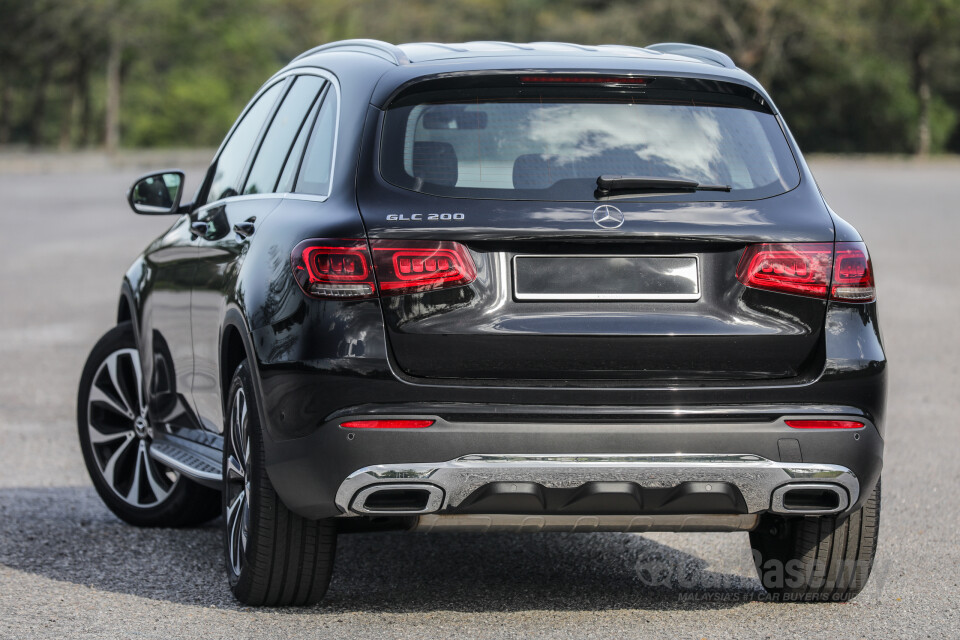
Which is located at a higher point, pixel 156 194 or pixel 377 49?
pixel 377 49

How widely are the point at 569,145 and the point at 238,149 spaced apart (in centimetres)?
194

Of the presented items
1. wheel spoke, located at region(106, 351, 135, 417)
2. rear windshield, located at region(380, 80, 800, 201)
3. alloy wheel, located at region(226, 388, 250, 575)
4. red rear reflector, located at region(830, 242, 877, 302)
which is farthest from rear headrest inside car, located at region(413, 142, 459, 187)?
wheel spoke, located at region(106, 351, 135, 417)

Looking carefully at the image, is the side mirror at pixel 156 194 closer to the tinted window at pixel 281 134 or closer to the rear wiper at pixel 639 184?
the tinted window at pixel 281 134

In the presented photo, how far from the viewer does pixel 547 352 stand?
14.6 ft

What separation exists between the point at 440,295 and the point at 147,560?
213 centimetres

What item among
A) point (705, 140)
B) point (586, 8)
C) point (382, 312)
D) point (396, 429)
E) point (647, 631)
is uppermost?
point (705, 140)

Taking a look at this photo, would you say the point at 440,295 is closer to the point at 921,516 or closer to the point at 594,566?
the point at 594,566

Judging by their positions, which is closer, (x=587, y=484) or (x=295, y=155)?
(x=587, y=484)

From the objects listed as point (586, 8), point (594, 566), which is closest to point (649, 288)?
point (594, 566)

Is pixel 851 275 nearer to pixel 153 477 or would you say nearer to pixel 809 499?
pixel 809 499

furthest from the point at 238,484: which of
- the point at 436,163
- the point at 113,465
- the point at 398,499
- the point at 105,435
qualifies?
the point at 105,435

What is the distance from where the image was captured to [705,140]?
4832mm

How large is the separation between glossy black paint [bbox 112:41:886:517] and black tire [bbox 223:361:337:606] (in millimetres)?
171

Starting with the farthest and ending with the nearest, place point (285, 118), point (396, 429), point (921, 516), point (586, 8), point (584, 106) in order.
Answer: point (586, 8) → point (921, 516) → point (285, 118) → point (584, 106) → point (396, 429)
